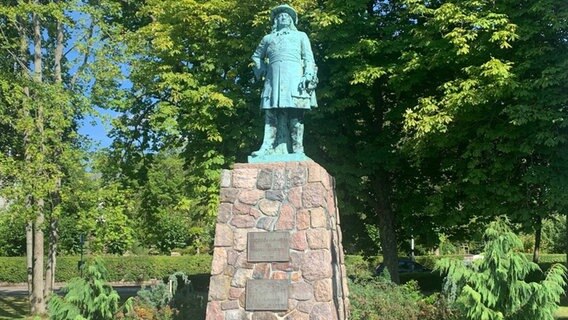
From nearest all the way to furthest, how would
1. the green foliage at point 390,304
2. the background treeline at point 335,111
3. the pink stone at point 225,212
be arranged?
the pink stone at point 225,212 < the green foliage at point 390,304 < the background treeline at point 335,111

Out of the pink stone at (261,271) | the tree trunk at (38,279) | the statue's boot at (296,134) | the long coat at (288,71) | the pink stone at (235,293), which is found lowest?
the tree trunk at (38,279)

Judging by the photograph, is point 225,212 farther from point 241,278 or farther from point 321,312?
point 321,312

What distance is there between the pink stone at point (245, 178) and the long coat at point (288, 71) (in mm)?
1032

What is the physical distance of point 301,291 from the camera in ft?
26.7

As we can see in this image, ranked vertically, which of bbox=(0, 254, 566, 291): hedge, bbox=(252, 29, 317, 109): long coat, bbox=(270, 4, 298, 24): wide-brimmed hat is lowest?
bbox=(0, 254, 566, 291): hedge

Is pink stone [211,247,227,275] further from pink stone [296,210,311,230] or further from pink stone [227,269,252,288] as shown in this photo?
pink stone [296,210,311,230]

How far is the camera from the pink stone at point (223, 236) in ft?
28.2

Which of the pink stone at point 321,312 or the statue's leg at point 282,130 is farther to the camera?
the statue's leg at point 282,130

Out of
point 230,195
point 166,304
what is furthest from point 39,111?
point 230,195

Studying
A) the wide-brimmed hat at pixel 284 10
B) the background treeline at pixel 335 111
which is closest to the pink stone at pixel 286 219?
the wide-brimmed hat at pixel 284 10

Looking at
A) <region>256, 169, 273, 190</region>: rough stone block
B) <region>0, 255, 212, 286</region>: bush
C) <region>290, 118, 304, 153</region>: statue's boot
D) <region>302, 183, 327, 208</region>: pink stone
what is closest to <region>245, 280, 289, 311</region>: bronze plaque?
<region>302, 183, 327, 208</region>: pink stone

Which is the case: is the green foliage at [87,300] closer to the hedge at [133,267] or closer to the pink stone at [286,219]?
the pink stone at [286,219]

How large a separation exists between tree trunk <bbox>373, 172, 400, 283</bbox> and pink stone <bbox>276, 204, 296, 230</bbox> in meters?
7.71

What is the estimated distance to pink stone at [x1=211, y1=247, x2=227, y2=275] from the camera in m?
8.49
